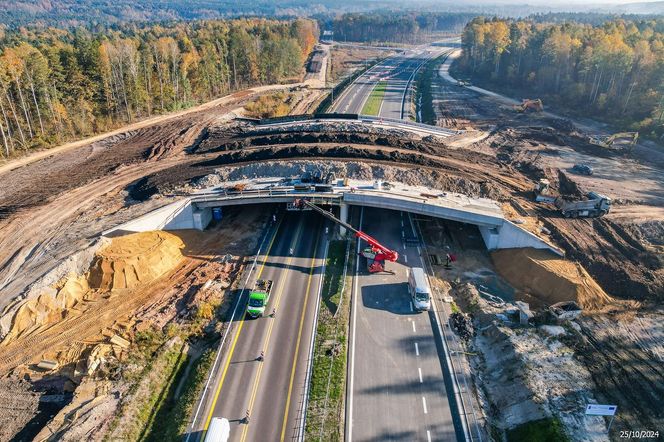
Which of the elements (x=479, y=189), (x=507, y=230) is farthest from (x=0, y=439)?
(x=479, y=189)

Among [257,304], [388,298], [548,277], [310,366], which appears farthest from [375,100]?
[310,366]

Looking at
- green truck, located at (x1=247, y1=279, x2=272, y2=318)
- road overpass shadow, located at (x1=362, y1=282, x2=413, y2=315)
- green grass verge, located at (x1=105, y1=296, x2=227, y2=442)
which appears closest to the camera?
green grass verge, located at (x1=105, y1=296, x2=227, y2=442)

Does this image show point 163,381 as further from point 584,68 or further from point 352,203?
point 584,68

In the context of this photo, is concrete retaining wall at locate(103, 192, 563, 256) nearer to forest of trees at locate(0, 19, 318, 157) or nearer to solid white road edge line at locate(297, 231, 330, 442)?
solid white road edge line at locate(297, 231, 330, 442)

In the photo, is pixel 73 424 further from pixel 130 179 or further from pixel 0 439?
pixel 130 179

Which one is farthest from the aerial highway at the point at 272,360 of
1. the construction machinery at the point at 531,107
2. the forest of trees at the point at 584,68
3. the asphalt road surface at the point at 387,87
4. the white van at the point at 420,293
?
the forest of trees at the point at 584,68

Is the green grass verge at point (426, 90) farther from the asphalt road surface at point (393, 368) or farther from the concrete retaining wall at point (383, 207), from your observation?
the asphalt road surface at point (393, 368)

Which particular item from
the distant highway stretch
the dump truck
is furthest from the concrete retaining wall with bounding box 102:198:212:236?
the distant highway stretch
